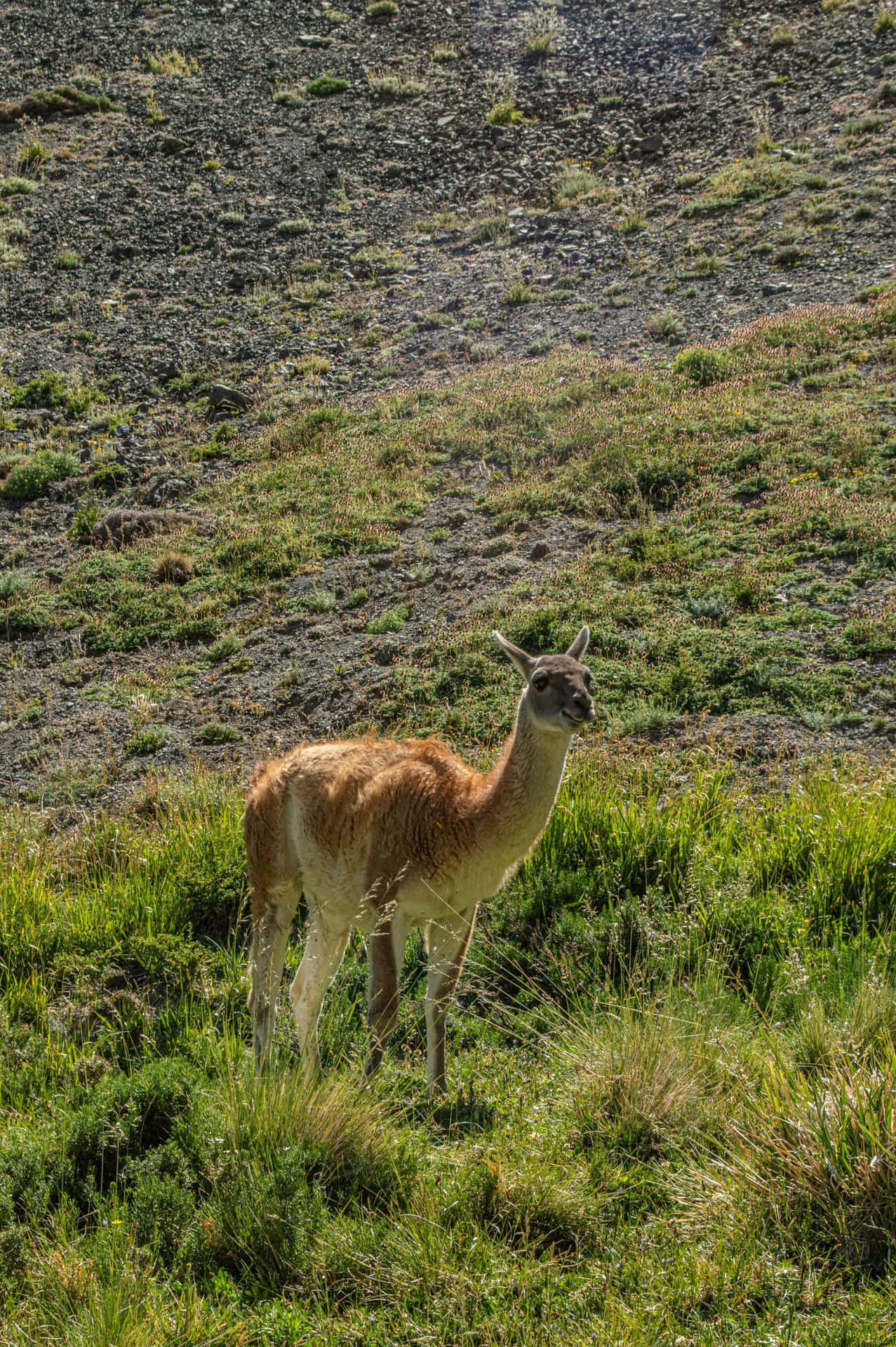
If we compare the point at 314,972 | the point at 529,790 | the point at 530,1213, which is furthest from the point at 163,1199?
the point at 529,790

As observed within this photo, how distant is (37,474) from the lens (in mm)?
17312

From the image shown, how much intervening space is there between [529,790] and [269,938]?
1.74 meters

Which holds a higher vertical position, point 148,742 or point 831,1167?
point 831,1167

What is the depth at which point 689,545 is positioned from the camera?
1234 cm

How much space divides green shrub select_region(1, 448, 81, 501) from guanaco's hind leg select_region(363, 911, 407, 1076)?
13.8m

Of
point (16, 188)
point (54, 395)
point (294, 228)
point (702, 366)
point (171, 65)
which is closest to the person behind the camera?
point (702, 366)

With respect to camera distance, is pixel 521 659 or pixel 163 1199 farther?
pixel 521 659

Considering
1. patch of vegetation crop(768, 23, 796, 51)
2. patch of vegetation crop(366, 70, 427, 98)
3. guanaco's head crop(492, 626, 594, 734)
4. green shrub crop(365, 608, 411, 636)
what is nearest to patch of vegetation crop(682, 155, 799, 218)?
patch of vegetation crop(768, 23, 796, 51)

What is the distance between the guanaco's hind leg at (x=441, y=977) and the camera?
5.50m

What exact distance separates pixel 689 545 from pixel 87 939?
8.06m

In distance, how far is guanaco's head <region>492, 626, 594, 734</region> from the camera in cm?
509

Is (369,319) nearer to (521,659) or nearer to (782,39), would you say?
(782,39)

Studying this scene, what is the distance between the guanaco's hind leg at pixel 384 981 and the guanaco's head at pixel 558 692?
51.4 inches

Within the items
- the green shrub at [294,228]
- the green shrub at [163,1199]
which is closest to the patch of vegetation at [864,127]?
the green shrub at [294,228]
